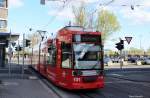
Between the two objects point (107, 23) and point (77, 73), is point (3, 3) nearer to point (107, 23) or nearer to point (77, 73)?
point (107, 23)

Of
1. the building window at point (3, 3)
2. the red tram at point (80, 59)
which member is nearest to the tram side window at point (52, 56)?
the red tram at point (80, 59)

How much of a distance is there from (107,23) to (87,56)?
6325 cm

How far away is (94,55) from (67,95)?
251 cm

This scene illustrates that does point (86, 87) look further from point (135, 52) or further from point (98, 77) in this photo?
point (135, 52)

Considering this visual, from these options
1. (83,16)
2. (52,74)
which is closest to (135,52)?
(83,16)

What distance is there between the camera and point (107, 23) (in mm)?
84312

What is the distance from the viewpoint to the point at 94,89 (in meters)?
22.9

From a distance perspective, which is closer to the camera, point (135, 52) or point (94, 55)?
point (94, 55)

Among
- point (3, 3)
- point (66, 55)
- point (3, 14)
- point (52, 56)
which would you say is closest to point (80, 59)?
→ point (66, 55)

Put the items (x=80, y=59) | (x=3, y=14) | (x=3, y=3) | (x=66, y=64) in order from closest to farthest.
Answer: (x=80, y=59) → (x=66, y=64) → (x=3, y=3) → (x=3, y=14)

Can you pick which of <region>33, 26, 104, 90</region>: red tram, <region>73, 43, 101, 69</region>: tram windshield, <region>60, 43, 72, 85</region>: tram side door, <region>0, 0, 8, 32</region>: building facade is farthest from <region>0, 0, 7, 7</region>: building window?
<region>73, 43, 101, 69</region>: tram windshield

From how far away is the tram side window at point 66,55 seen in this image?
70.8 feet

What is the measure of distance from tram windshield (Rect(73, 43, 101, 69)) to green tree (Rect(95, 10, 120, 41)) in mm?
59082

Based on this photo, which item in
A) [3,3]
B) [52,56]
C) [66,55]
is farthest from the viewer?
[3,3]
